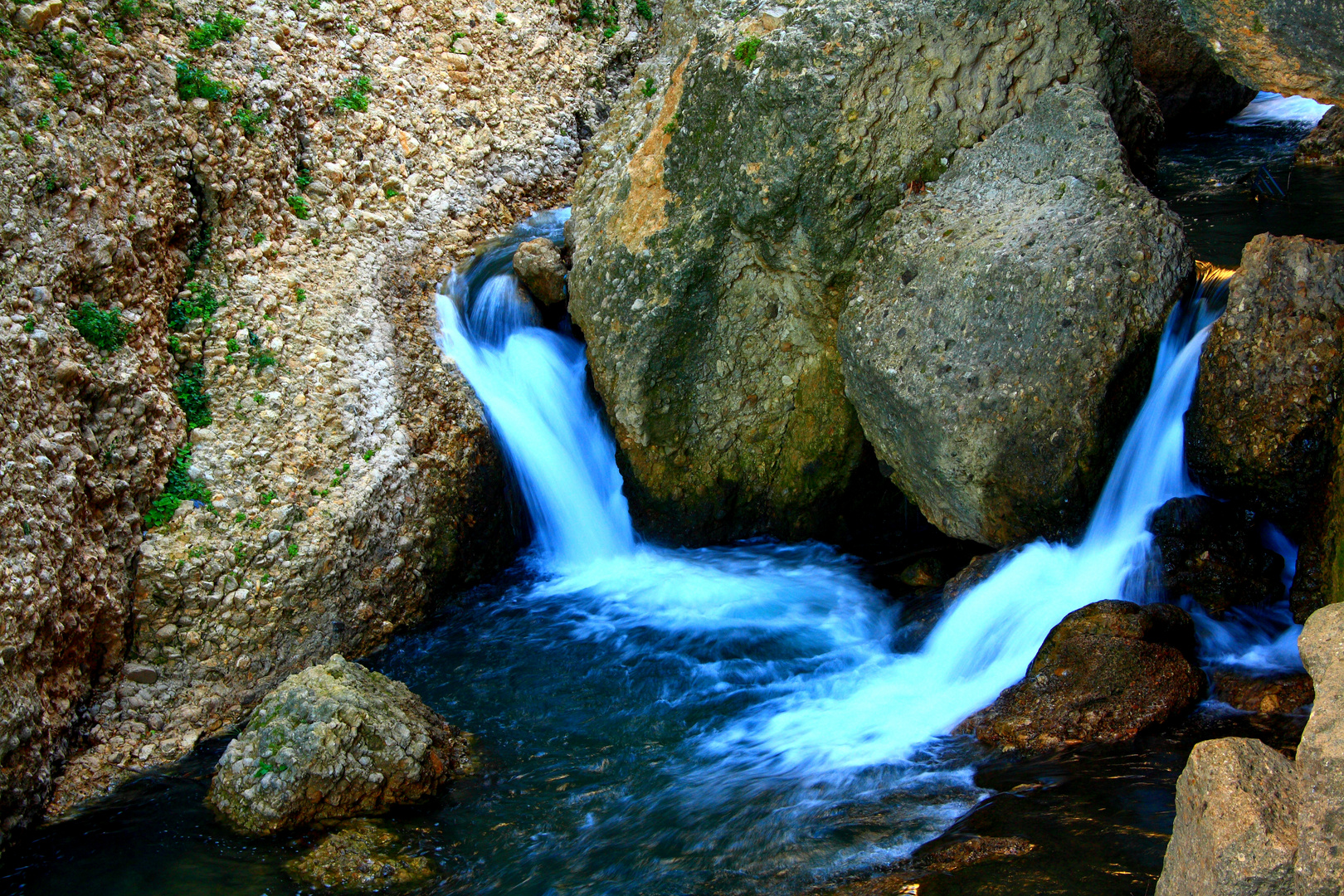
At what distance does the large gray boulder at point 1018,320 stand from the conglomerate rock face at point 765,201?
1.16ft

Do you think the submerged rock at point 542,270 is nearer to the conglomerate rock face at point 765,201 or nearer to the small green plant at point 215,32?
the conglomerate rock face at point 765,201

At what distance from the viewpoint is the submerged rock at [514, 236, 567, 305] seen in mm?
7957

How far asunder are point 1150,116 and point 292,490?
6.38 m

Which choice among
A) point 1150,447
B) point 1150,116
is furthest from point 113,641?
point 1150,116

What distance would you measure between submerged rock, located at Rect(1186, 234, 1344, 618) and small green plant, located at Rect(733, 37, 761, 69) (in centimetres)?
323

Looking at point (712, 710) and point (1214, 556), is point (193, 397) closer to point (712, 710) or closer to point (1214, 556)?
point (712, 710)

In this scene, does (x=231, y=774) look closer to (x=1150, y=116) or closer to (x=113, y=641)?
(x=113, y=641)

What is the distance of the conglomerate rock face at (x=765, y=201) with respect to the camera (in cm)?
619

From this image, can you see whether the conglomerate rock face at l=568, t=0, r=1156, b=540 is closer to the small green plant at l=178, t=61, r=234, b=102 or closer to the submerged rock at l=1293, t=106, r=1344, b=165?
the small green plant at l=178, t=61, r=234, b=102

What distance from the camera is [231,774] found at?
4.75m

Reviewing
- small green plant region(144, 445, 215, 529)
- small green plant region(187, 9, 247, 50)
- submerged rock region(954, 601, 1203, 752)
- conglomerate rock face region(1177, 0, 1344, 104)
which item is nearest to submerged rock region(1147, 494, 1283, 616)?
submerged rock region(954, 601, 1203, 752)

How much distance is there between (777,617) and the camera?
6605 millimetres

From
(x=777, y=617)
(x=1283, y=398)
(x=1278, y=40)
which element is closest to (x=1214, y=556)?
(x=1283, y=398)

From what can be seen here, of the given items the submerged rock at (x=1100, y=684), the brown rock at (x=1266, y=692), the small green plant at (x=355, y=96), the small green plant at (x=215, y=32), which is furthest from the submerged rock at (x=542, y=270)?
the brown rock at (x=1266, y=692)
